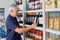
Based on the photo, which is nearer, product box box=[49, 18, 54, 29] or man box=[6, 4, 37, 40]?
product box box=[49, 18, 54, 29]

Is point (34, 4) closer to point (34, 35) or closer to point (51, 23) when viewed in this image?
point (34, 35)

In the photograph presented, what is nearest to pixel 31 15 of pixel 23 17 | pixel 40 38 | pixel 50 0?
pixel 23 17

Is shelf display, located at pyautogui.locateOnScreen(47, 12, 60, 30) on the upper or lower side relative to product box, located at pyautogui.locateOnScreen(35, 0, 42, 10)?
lower

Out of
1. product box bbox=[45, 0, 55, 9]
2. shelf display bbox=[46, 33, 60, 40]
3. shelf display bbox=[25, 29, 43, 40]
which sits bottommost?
shelf display bbox=[25, 29, 43, 40]

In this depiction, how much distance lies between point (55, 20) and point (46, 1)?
335mm

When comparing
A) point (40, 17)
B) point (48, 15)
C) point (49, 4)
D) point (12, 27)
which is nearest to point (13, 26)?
point (12, 27)

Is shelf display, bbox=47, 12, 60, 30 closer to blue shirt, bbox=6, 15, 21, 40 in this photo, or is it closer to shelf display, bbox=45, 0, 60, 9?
shelf display, bbox=45, 0, 60, 9

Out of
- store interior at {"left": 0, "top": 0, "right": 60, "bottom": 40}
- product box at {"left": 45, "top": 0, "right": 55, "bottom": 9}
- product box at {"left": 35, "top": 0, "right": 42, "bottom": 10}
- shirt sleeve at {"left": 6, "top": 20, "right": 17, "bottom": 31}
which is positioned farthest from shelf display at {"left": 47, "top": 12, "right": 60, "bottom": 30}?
shirt sleeve at {"left": 6, "top": 20, "right": 17, "bottom": 31}

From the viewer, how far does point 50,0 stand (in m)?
2.24

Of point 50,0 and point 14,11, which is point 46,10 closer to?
point 50,0

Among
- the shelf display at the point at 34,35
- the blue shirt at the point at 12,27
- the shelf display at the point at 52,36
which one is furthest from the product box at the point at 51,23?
the blue shirt at the point at 12,27

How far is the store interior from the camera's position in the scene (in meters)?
2.19

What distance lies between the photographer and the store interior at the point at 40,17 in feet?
7.18

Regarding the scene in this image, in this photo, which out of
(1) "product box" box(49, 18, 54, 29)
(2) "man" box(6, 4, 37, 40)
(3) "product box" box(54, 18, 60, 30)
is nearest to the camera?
(3) "product box" box(54, 18, 60, 30)
